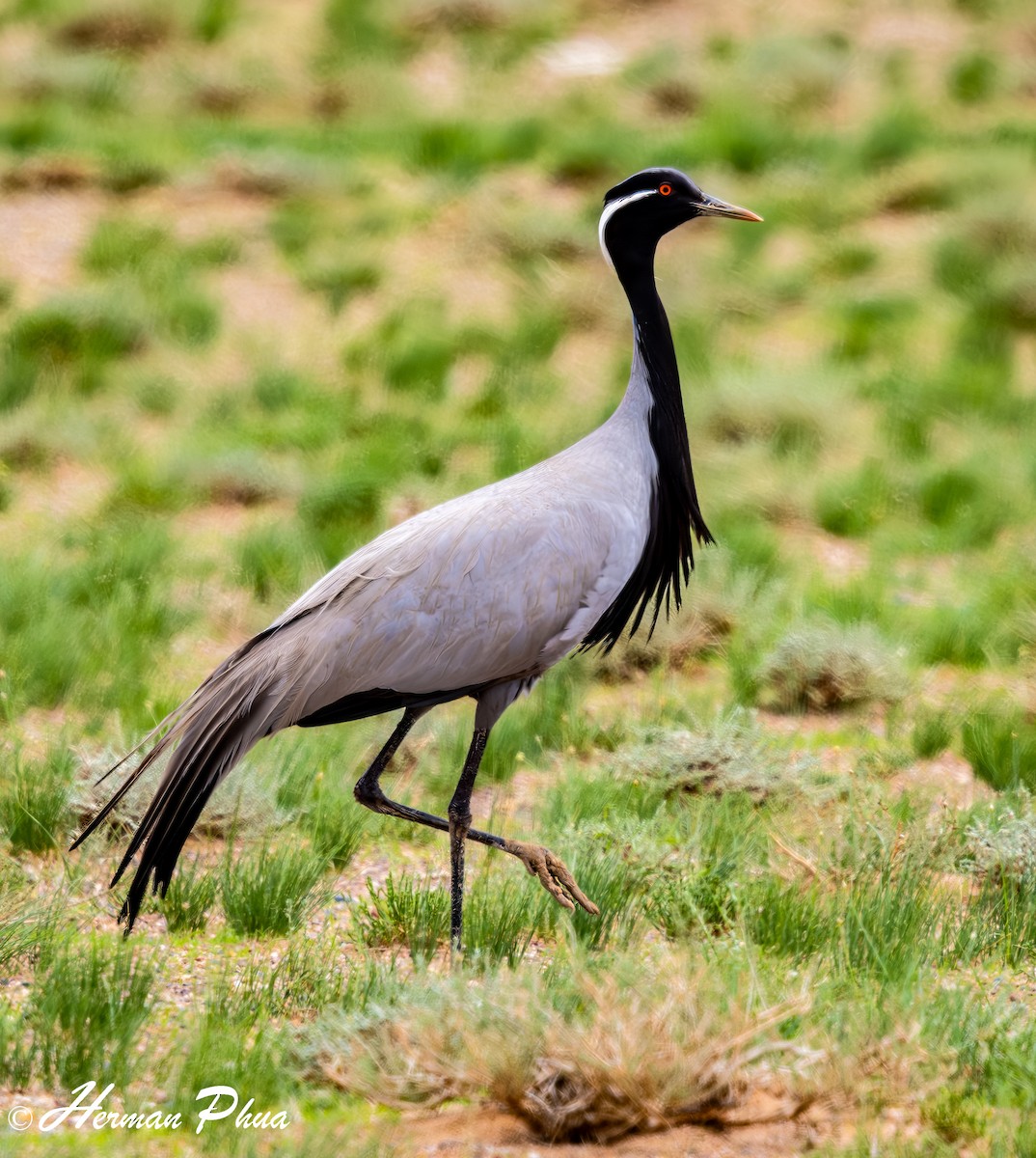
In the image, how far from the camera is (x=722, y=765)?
19.7 feet

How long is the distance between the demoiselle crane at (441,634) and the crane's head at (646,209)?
2.73ft

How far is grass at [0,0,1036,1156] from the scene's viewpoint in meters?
3.68

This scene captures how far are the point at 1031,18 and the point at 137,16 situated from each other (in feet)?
36.3

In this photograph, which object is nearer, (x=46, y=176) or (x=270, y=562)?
(x=270, y=562)

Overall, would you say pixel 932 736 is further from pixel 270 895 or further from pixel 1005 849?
pixel 270 895

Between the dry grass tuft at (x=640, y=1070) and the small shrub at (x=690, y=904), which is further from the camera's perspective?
the small shrub at (x=690, y=904)

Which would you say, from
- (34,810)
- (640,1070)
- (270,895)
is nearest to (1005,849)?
(640,1070)

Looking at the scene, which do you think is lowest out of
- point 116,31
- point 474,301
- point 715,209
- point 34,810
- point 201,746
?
point 34,810

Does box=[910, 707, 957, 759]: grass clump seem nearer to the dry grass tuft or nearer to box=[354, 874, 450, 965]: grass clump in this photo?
box=[354, 874, 450, 965]: grass clump

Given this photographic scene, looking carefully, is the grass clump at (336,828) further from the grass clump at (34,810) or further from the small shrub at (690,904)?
the small shrub at (690,904)

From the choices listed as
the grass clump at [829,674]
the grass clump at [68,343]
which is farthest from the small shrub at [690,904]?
the grass clump at [68,343]

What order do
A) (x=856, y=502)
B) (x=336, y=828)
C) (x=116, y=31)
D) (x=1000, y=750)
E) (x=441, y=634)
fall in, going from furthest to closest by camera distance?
(x=116, y=31), (x=856, y=502), (x=1000, y=750), (x=336, y=828), (x=441, y=634)

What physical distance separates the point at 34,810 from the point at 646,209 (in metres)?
2.98

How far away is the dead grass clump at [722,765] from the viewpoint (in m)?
5.91
